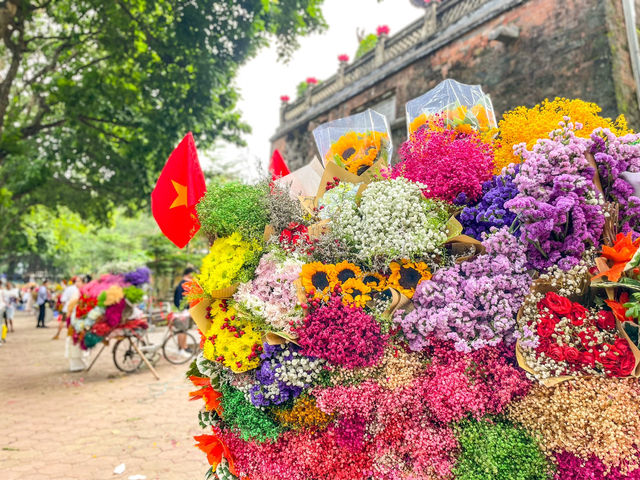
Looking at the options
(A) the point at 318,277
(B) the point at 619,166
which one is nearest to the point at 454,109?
(B) the point at 619,166

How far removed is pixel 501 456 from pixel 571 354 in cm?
48

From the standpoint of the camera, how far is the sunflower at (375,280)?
2.17 m

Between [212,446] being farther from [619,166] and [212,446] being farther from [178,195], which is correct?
[619,166]

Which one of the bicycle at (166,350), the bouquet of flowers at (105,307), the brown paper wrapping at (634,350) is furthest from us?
the bicycle at (166,350)

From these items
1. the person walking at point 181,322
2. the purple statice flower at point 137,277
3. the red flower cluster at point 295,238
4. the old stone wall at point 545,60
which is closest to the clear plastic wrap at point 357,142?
the red flower cluster at point 295,238

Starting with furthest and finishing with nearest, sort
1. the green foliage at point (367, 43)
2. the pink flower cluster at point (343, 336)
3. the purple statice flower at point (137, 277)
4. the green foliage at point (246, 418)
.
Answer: the green foliage at point (367, 43) → the purple statice flower at point (137, 277) → the green foliage at point (246, 418) → the pink flower cluster at point (343, 336)

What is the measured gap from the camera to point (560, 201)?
1.74 m

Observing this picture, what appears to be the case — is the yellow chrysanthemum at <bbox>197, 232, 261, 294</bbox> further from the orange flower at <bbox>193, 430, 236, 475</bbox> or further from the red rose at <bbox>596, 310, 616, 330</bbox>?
the red rose at <bbox>596, 310, 616, 330</bbox>

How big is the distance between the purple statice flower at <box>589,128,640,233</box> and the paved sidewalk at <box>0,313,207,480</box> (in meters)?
4.01

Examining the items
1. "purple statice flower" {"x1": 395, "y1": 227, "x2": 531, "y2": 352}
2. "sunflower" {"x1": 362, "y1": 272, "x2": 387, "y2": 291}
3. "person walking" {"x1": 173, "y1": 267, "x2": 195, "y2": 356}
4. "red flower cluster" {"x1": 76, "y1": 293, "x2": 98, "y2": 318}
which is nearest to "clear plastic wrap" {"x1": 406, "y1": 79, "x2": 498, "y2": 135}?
"purple statice flower" {"x1": 395, "y1": 227, "x2": 531, "y2": 352}

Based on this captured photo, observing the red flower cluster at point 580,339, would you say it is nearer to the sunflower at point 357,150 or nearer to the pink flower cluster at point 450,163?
the pink flower cluster at point 450,163

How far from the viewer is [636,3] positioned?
27.5 ft

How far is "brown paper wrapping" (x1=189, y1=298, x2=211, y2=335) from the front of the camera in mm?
2543

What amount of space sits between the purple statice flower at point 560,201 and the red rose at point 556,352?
0.33 metres
